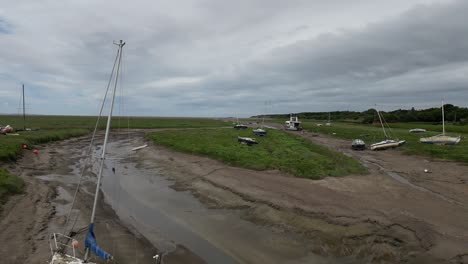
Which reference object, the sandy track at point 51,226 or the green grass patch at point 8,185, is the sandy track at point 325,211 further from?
the green grass patch at point 8,185

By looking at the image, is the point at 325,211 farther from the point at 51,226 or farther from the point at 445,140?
the point at 445,140

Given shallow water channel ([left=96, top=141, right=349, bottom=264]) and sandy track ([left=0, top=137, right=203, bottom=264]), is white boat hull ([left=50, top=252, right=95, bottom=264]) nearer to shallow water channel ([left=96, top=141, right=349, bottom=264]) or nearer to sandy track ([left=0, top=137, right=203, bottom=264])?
sandy track ([left=0, top=137, right=203, bottom=264])

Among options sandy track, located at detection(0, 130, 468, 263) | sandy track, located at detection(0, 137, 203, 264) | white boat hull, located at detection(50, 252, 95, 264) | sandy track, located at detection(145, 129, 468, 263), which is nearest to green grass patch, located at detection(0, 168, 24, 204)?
sandy track, located at detection(0, 137, 203, 264)

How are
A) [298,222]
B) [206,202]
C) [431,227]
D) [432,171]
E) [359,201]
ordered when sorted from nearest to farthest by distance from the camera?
1. [431,227]
2. [298,222]
3. [359,201]
4. [206,202]
5. [432,171]

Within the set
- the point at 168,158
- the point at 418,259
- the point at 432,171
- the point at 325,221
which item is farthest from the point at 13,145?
the point at 432,171

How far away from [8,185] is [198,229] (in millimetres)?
16039

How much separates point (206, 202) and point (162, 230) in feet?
18.2

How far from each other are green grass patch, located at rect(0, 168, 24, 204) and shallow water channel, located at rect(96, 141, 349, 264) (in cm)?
648

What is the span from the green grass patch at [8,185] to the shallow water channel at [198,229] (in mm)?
6484

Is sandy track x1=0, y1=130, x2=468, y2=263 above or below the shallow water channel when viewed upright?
above

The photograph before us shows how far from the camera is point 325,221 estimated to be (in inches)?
709

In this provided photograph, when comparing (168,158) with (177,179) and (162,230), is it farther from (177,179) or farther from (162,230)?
(162,230)

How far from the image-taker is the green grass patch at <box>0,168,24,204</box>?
20.9 meters

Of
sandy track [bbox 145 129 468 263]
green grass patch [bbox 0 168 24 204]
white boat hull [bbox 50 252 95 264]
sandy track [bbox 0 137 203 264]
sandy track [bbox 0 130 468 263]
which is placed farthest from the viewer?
green grass patch [bbox 0 168 24 204]
